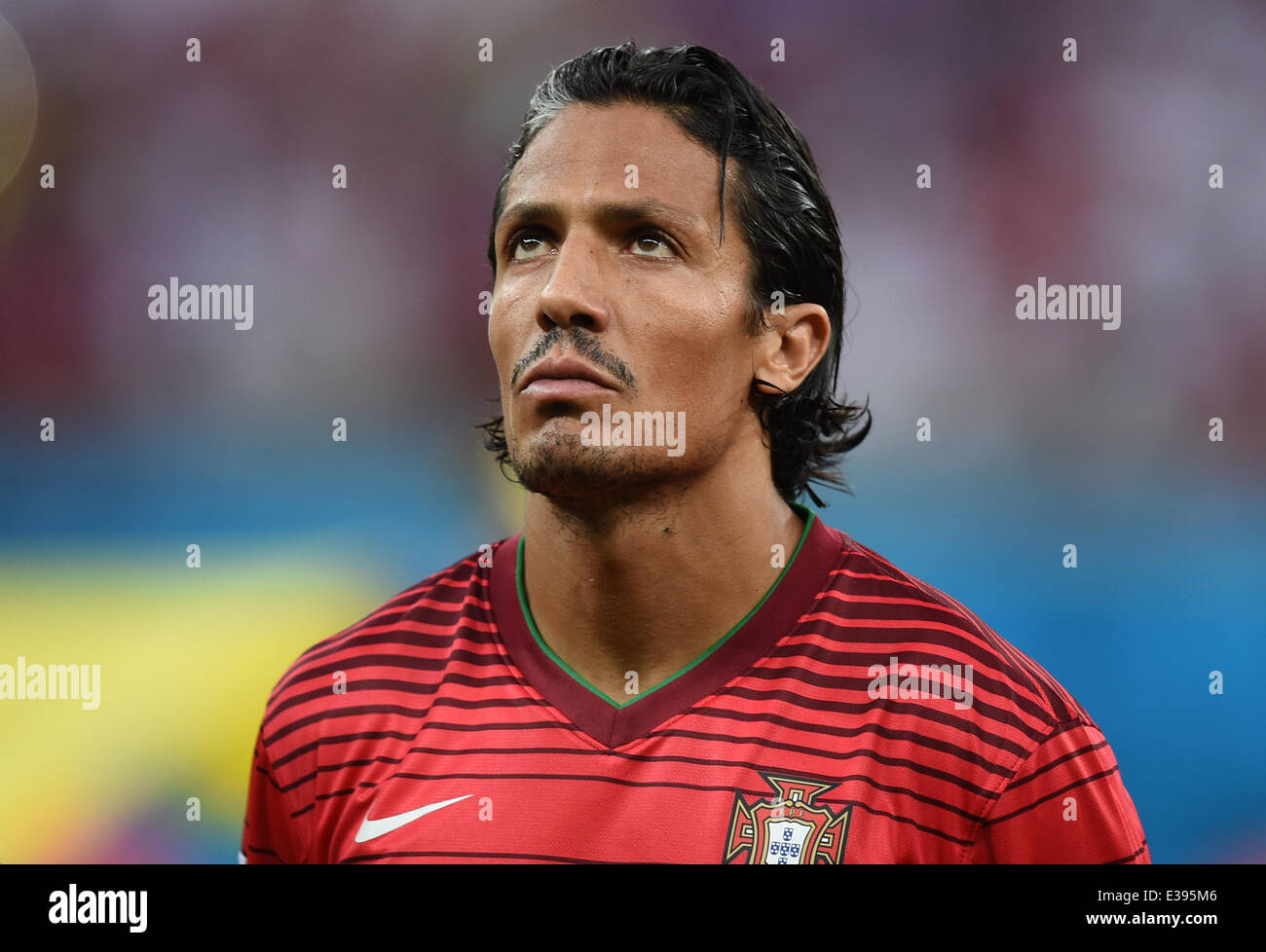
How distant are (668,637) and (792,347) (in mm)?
829

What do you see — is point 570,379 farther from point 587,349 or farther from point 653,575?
point 653,575

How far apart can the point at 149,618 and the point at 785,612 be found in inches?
108

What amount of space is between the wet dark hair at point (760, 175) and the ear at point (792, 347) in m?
0.04

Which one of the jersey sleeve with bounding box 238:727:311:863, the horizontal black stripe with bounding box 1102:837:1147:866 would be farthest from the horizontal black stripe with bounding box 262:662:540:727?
the horizontal black stripe with bounding box 1102:837:1147:866

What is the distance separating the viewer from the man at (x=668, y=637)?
242 centimetres

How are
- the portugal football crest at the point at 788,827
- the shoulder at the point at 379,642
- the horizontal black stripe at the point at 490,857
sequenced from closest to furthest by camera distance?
the portugal football crest at the point at 788,827 → the horizontal black stripe at the point at 490,857 → the shoulder at the point at 379,642

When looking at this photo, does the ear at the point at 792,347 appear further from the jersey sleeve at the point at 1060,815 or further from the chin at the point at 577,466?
the jersey sleeve at the point at 1060,815

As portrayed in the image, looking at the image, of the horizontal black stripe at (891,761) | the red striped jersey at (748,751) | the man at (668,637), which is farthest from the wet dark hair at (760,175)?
the horizontal black stripe at (891,761)

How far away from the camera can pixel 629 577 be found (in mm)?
2646

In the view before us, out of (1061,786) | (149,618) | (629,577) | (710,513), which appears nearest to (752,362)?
(710,513)

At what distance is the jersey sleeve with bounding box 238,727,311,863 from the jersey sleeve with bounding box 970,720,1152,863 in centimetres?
175

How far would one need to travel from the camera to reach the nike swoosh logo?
2527mm

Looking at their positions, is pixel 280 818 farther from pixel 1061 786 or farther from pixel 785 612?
pixel 1061 786

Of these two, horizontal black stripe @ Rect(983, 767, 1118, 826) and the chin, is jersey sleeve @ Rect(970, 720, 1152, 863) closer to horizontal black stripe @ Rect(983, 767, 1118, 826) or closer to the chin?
horizontal black stripe @ Rect(983, 767, 1118, 826)
